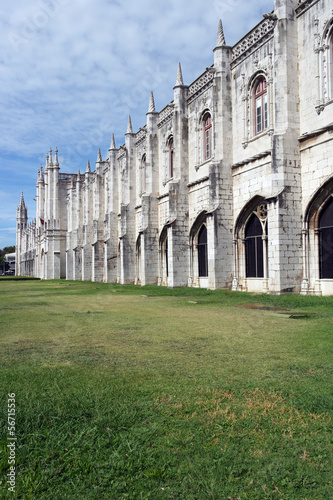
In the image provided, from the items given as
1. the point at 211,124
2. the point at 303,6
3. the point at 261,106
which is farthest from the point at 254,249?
the point at 303,6

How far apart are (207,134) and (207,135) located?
55 mm

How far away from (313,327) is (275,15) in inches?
524

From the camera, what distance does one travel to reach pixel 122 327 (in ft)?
29.5

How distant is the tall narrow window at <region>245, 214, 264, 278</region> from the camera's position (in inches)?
715

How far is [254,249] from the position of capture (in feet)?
60.9

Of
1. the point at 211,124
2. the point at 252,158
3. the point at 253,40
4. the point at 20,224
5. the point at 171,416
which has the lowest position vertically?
the point at 171,416

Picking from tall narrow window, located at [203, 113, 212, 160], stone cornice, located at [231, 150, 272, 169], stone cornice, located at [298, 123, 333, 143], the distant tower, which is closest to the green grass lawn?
stone cornice, located at [298, 123, 333, 143]

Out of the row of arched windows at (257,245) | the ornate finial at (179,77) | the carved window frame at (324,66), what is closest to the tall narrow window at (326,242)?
the row of arched windows at (257,245)

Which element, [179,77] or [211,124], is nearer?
[211,124]

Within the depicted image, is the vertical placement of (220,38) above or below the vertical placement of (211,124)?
above

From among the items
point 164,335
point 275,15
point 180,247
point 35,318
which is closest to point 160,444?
point 164,335

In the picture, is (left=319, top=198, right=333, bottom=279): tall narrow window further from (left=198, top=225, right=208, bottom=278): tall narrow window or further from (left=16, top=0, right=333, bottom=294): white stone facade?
(left=198, top=225, right=208, bottom=278): tall narrow window

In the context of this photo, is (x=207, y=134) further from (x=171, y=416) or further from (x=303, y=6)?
(x=171, y=416)

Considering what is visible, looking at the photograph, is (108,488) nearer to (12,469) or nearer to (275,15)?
(12,469)
